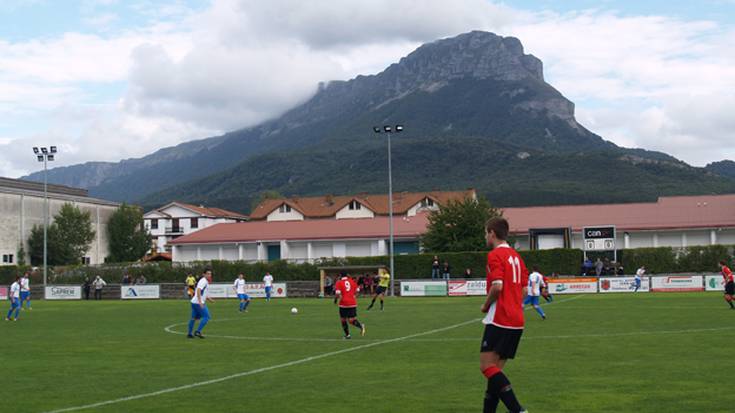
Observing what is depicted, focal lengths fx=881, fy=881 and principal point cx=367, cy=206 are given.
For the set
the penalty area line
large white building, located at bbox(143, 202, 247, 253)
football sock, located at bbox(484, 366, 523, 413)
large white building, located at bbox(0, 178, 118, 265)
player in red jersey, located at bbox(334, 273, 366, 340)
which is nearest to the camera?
football sock, located at bbox(484, 366, 523, 413)

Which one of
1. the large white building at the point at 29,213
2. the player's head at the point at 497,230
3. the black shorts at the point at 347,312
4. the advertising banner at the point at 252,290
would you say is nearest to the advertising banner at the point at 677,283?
the advertising banner at the point at 252,290

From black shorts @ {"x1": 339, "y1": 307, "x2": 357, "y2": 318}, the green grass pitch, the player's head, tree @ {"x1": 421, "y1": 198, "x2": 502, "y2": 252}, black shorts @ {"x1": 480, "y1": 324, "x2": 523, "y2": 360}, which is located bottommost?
the green grass pitch

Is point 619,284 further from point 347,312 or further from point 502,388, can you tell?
point 502,388

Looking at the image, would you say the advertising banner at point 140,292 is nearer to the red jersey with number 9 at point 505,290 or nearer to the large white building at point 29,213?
the large white building at point 29,213

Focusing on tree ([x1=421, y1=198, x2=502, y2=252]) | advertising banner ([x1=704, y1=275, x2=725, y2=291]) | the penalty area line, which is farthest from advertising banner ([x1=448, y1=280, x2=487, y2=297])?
the penalty area line

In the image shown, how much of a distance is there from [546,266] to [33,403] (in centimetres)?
5506

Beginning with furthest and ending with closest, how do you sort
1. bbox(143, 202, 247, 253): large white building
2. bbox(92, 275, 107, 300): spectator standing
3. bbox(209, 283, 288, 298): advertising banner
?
bbox(143, 202, 247, 253): large white building, bbox(92, 275, 107, 300): spectator standing, bbox(209, 283, 288, 298): advertising banner

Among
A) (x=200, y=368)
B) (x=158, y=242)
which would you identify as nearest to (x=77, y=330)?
(x=200, y=368)

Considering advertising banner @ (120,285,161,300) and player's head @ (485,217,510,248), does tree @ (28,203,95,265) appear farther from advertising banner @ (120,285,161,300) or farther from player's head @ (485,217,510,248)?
player's head @ (485,217,510,248)

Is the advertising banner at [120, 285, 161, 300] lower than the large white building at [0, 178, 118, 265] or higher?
lower

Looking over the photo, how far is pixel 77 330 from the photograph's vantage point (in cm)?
2967

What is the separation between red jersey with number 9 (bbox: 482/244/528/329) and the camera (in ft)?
33.0

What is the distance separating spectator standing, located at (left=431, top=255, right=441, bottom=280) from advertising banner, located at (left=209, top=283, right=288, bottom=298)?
1062cm

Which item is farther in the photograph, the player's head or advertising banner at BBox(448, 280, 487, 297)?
advertising banner at BBox(448, 280, 487, 297)
